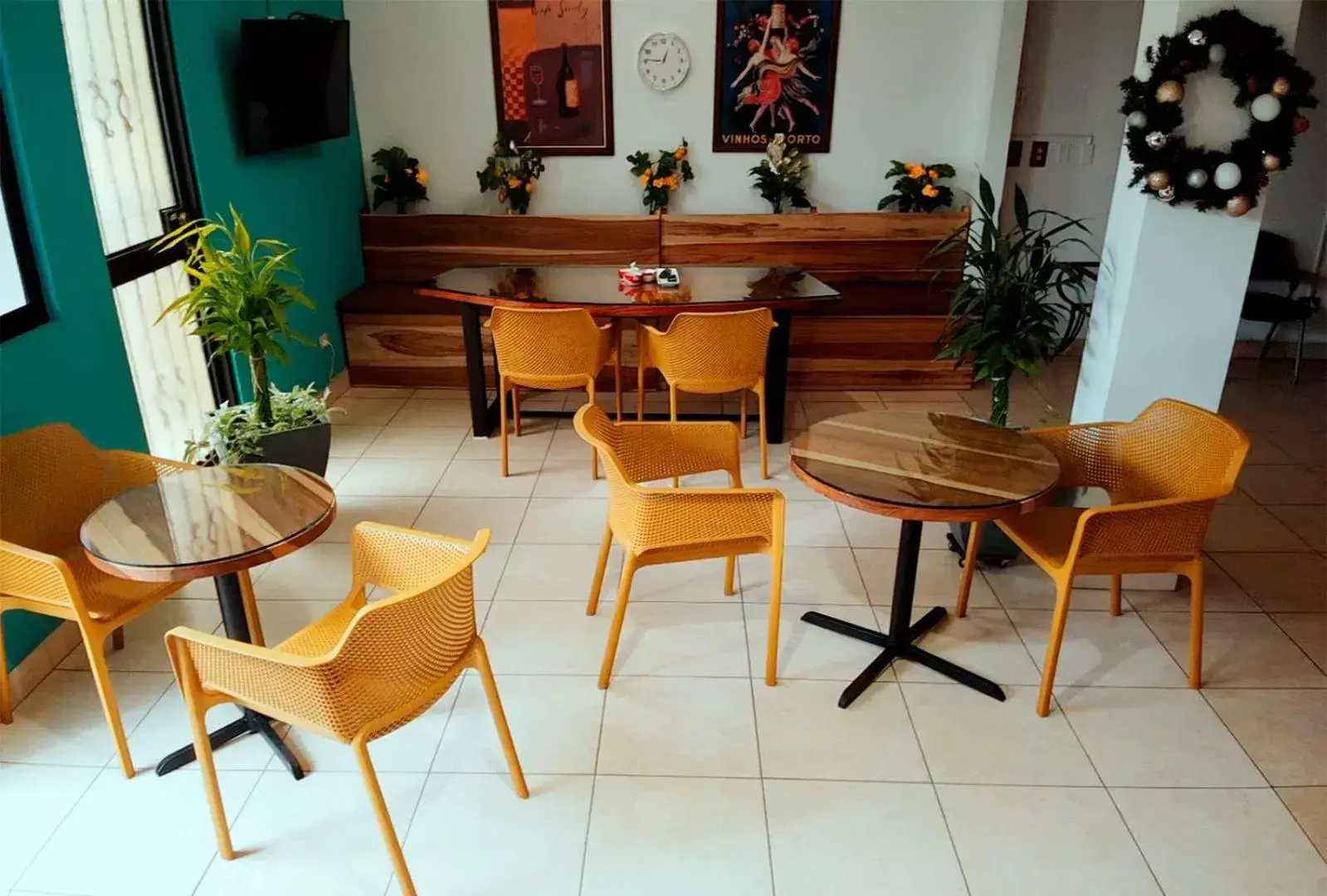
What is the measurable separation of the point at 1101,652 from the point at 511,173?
426 centimetres

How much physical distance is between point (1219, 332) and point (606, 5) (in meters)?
3.95

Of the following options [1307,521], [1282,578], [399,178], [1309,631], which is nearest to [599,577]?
[1309,631]

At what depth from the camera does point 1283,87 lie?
2477 millimetres

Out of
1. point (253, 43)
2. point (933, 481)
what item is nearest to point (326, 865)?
point (933, 481)

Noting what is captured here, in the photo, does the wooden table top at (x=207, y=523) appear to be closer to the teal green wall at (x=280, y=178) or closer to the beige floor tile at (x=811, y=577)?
the beige floor tile at (x=811, y=577)

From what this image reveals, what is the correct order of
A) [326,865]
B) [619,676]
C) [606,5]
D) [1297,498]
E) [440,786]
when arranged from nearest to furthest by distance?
[326,865] < [440,786] < [619,676] < [1297,498] < [606,5]

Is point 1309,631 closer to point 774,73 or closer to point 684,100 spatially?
point 774,73

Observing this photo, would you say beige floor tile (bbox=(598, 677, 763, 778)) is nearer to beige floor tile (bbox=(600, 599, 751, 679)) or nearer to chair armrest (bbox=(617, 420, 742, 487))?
beige floor tile (bbox=(600, 599, 751, 679))

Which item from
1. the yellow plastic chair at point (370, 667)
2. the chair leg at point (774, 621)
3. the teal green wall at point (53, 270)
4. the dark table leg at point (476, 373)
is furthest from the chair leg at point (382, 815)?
the dark table leg at point (476, 373)

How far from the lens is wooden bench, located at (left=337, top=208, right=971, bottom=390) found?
5027mm

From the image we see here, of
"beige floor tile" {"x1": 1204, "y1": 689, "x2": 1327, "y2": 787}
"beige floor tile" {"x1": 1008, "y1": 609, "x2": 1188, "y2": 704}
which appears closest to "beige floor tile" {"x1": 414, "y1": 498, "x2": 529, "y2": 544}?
"beige floor tile" {"x1": 1008, "y1": 609, "x2": 1188, "y2": 704}

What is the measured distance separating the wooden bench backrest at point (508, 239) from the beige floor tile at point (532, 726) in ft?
11.2

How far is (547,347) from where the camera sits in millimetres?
3775

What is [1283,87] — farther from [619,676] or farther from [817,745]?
[619,676]
